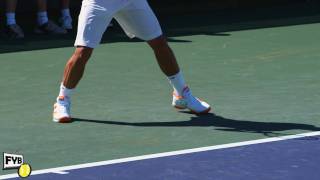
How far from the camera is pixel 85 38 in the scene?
7.95m

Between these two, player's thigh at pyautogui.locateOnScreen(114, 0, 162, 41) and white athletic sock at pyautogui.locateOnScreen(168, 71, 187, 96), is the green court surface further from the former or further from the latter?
player's thigh at pyautogui.locateOnScreen(114, 0, 162, 41)

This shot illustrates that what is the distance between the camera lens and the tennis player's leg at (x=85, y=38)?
26.0 ft

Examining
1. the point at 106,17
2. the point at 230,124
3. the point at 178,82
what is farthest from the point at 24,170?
the point at 178,82

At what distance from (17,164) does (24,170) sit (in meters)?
0.25

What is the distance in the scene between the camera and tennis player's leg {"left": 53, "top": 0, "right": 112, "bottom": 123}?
7.93 meters

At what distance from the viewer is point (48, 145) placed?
721 centimetres

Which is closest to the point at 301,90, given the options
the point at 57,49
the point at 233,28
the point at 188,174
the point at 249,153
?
the point at 249,153

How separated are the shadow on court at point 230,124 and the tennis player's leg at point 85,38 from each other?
0.18m

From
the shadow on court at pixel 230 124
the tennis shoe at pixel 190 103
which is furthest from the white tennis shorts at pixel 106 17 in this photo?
the shadow on court at pixel 230 124

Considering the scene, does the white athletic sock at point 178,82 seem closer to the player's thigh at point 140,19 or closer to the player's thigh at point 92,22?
the player's thigh at point 140,19

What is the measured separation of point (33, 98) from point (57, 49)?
11.2 feet

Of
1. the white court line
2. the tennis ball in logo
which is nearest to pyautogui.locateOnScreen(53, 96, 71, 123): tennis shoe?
the white court line

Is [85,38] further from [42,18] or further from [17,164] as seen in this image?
[42,18]

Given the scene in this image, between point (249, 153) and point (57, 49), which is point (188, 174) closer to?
point (249, 153)
